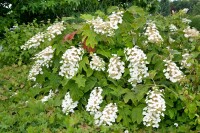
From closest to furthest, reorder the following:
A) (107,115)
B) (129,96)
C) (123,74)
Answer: (107,115), (129,96), (123,74)

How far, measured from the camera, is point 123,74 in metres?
4.03

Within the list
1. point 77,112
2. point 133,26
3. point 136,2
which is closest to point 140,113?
point 77,112

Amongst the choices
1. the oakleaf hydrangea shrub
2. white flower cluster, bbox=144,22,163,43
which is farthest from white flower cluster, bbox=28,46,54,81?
white flower cluster, bbox=144,22,163,43

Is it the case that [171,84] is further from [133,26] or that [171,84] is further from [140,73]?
[133,26]

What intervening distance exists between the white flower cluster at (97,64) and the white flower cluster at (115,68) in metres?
0.10

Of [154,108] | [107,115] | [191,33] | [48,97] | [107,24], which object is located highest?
[107,24]

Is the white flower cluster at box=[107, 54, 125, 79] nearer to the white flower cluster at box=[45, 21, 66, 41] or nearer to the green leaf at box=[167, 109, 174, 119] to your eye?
the green leaf at box=[167, 109, 174, 119]

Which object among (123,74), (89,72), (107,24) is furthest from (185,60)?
(89,72)

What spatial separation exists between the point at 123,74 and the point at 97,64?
331mm

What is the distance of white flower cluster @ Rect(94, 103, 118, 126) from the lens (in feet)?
12.0

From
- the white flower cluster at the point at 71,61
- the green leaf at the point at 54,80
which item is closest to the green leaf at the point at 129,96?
the white flower cluster at the point at 71,61

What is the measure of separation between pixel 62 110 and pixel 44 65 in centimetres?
71

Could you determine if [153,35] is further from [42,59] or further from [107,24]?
[42,59]

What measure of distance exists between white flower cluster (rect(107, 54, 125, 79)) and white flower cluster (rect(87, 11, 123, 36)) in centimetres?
29
